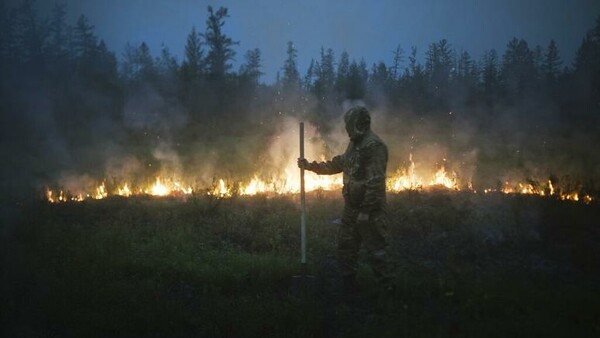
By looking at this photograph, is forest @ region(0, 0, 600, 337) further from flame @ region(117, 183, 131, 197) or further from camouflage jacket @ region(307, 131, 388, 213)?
camouflage jacket @ region(307, 131, 388, 213)

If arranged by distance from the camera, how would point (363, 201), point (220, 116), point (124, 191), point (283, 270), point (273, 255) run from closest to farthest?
point (363, 201) < point (283, 270) < point (273, 255) < point (124, 191) < point (220, 116)

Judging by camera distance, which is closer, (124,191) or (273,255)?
(273,255)

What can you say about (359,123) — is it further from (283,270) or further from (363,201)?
(283,270)

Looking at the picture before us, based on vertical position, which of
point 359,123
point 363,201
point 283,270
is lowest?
point 283,270

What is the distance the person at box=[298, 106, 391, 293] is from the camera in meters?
6.30

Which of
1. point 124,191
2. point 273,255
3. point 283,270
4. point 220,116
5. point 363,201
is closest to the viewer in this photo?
point 363,201

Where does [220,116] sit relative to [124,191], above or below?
above

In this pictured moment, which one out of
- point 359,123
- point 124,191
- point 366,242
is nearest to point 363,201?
point 366,242

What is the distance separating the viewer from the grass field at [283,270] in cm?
549

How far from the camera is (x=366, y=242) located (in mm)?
6379

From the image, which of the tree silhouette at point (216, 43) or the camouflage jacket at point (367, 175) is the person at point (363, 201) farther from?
the tree silhouette at point (216, 43)

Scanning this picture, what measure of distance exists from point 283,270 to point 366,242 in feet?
5.65

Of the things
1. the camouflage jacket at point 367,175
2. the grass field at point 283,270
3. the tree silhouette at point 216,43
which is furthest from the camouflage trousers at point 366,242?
the tree silhouette at point 216,43

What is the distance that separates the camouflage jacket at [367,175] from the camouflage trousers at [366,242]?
0.18 meters
